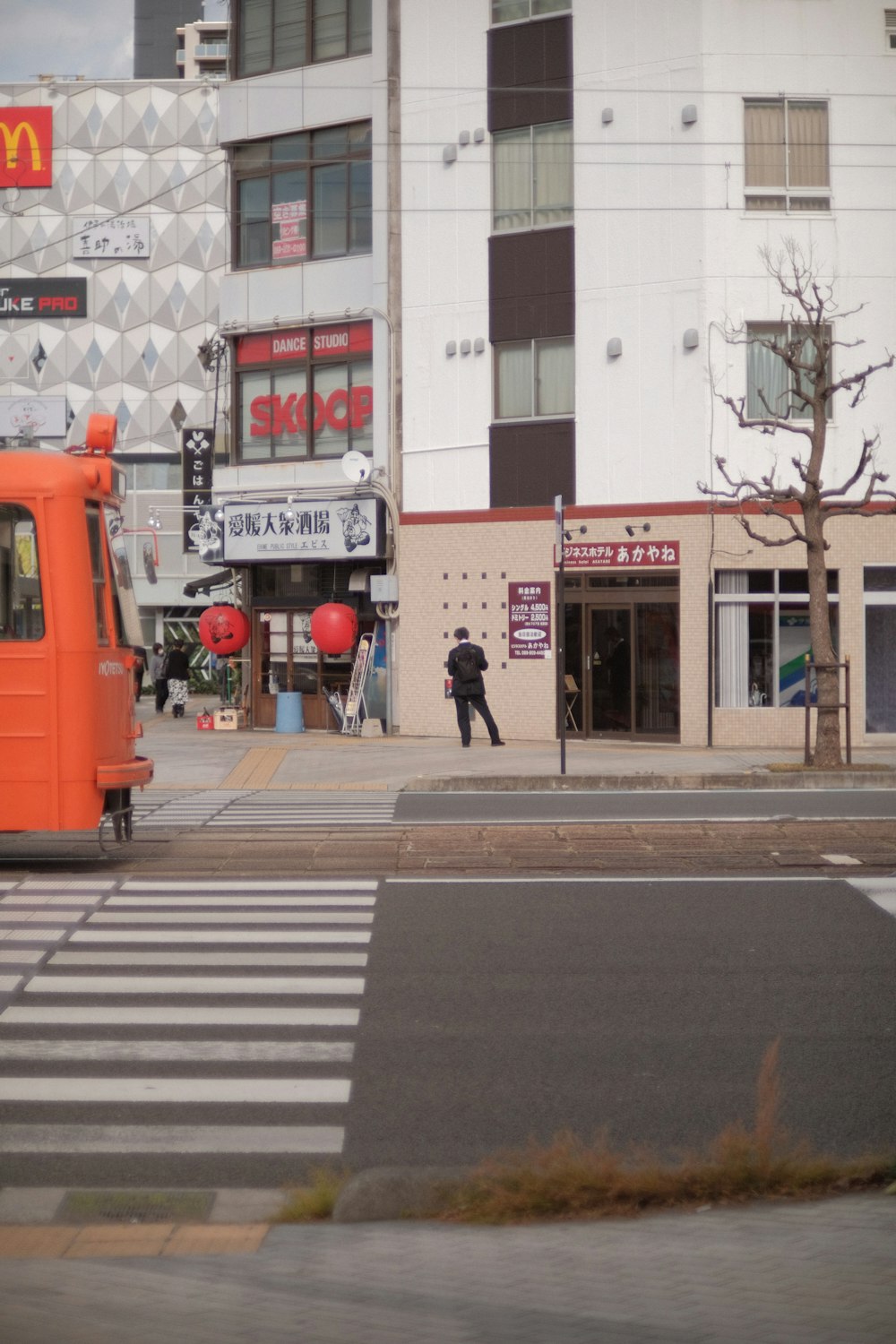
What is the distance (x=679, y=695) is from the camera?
27.2 m

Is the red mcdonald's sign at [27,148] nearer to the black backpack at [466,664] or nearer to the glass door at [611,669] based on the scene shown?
the glass door at [611,669]

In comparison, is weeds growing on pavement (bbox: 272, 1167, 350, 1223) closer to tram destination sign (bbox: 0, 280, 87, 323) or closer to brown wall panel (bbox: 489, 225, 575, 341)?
brown wall panel (bbox: 489, 225, 575, 341)

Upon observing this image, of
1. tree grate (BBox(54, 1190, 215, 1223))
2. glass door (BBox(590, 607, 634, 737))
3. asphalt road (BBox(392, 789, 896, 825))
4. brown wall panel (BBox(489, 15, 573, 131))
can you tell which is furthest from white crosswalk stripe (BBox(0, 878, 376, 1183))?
brown wall panel (BBox(489, 15, 573, 131))

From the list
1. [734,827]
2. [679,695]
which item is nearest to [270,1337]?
[734,827]

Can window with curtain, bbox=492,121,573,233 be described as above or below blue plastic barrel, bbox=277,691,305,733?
above

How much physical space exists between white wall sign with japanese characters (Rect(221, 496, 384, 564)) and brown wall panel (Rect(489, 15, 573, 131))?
7.10 m

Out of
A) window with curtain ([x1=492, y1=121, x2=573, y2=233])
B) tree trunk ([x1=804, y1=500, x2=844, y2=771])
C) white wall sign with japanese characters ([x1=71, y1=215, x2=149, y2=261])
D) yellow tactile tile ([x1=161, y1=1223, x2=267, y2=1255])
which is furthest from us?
white wall sign with japanese characters ([x1=71, y1=215, x2=149, y2=261])

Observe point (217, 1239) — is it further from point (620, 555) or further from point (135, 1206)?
point (620, 555)

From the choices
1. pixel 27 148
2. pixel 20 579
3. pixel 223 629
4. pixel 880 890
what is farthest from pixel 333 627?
pixel 27 148

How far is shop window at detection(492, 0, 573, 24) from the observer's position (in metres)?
28.3

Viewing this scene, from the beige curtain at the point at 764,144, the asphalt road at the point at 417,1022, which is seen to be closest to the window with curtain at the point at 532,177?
the beige curtain at the point at 764,144

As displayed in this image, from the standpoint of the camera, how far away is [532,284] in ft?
93.5

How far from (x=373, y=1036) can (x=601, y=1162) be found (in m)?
2.56

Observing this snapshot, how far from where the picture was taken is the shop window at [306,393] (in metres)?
30.8
